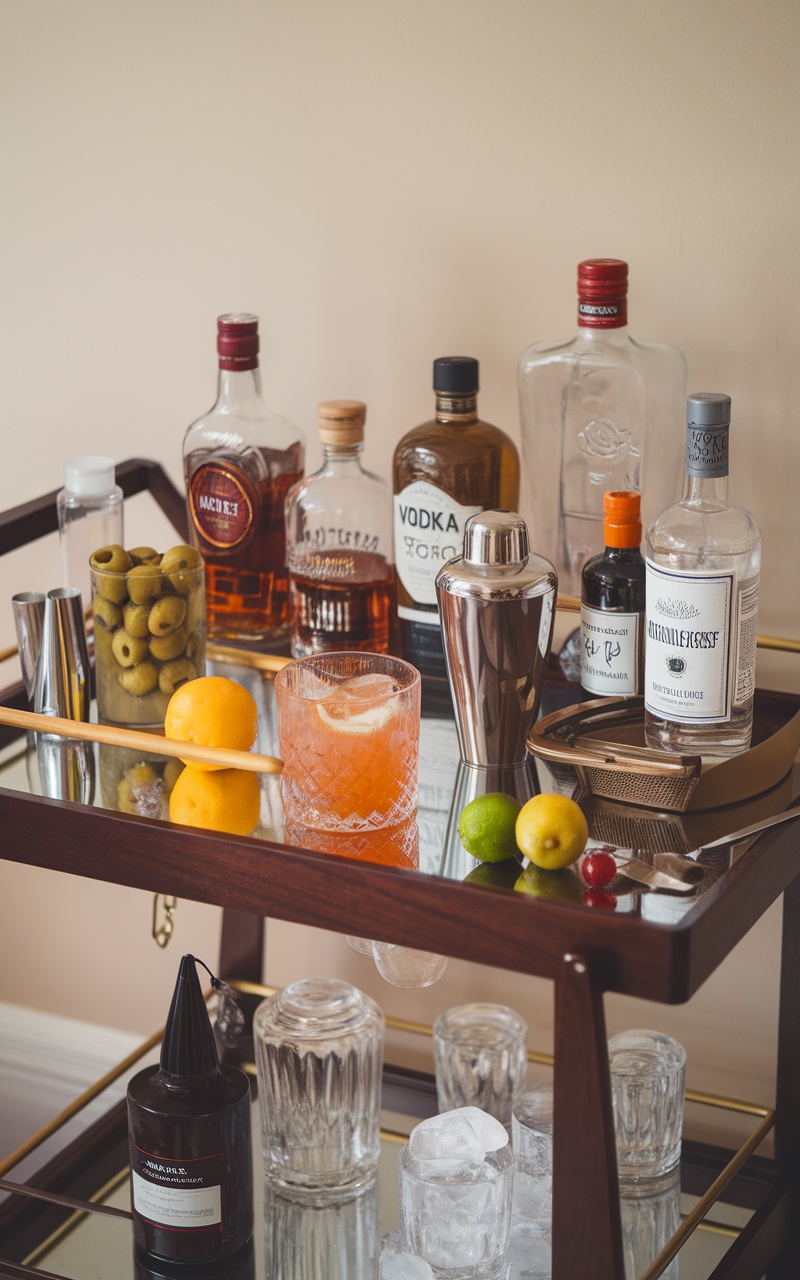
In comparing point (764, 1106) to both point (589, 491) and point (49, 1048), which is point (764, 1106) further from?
point (49, 1048)

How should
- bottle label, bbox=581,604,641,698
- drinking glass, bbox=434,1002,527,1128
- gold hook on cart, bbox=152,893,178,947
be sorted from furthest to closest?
1. gold hook on cart, bbox=152,893,178,947
2. drinking glass, bbox=434,1002,527,1128
3. bottle label, bbox=581,604,641,698

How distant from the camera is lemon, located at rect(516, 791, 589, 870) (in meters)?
0.88

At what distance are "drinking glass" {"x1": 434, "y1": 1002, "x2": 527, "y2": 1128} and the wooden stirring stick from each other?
0.41 meters

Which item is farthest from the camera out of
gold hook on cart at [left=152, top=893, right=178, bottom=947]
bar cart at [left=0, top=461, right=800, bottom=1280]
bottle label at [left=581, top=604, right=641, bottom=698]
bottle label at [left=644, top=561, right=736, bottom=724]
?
gold hook on cart at [left=152, top=893, right=178, bottom=947]

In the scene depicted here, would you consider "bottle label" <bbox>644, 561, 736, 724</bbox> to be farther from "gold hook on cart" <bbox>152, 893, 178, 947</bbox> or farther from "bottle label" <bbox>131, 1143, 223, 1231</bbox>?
"gold hook on cart" <bbox>152, 893, 178, 947</bbox>

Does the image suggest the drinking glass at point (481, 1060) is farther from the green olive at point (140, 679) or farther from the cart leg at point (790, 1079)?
the green olive at point (140, 679)

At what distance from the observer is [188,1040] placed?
1.10 metres

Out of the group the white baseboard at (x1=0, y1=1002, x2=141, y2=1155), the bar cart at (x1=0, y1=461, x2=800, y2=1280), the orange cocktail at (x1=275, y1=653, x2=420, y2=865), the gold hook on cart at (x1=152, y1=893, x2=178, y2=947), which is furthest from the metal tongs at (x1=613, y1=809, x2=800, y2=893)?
the white baseboard at (x1=0, y1=1002, x2=141, y2=1155)

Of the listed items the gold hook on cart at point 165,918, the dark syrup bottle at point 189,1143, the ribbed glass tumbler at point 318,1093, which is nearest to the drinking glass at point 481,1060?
the ribbed glass tumbler at point 318,1093

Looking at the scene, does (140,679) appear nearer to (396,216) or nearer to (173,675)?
(173,675)

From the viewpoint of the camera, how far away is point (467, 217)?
126cm

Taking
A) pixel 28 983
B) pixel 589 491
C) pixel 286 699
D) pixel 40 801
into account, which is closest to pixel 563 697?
pixel 589 491

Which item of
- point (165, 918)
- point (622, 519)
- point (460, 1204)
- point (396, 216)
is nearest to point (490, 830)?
point (622, 519)

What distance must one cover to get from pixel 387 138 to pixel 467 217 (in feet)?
0.34
